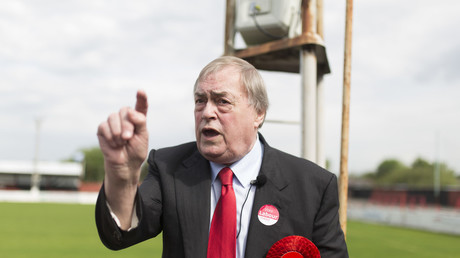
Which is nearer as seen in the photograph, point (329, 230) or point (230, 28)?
point (329, 230)

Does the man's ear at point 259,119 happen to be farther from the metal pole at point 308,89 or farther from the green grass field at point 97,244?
the green grass field at point 97,244

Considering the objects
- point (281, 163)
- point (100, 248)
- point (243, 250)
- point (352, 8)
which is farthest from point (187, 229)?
point (100, 248)

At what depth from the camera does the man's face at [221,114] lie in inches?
85.6

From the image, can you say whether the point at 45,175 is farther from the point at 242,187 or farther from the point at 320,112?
the point at 242,187

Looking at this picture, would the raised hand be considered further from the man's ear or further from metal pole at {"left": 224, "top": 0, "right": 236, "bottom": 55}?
metal pole at {"left": 224, "top": 0, "right": 236, "bottom": 55}

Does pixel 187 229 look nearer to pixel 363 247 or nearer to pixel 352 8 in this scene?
pixel 352 8

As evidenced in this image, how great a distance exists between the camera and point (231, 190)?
7.38ft

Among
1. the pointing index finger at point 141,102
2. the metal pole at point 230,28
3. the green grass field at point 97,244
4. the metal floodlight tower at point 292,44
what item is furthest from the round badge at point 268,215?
the green grass field at point 97,244

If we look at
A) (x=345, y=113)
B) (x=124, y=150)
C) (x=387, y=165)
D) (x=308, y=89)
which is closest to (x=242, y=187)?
(x=124, y=150)

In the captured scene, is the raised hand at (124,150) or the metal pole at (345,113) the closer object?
the raised hand at (124,150)

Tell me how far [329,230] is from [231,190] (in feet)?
1.79

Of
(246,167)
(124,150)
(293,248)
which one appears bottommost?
(293,248)

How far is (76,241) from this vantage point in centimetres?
1353

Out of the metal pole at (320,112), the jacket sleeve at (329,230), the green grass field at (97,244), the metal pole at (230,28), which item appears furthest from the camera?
the green grass field at (97,244)
